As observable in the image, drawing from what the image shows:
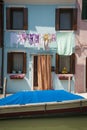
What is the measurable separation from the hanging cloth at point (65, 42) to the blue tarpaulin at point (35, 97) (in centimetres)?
596

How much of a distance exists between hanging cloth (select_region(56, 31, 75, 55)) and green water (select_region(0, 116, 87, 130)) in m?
6.77

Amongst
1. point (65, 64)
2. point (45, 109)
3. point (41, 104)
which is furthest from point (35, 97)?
point (65, 64)

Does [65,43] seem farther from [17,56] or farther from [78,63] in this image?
[17,56]

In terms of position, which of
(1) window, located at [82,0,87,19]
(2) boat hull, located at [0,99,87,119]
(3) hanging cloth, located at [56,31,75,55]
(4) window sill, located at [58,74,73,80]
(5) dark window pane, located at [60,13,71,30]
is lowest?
(2) boat hull, located at [0,99,87,119]

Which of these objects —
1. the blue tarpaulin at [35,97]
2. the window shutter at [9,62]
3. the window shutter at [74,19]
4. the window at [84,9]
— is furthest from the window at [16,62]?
the blue tarpaulin at [35,97]

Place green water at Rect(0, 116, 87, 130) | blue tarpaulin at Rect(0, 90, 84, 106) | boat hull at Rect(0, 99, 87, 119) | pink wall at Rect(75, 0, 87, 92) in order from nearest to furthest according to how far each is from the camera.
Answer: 1. green water at Rect(0, 116, 87, 130)
2. boat hull at Rect(0, 99, 87, 119)
3. blue tarpaulin at Rect(0, 90, 84, 106)
4. pink wall at Rect(75, 0, 87, 92)

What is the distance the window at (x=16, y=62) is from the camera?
22469 millimetres

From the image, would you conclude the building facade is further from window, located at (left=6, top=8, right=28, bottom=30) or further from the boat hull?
the boat hull

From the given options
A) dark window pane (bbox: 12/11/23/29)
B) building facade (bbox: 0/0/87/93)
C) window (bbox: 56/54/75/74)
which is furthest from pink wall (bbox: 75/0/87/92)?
dark window pane (bbox: 12/11/23/29)

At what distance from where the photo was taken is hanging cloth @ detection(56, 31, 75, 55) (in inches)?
885

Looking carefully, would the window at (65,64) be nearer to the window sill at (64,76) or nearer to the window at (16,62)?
the window sill at (64,76)

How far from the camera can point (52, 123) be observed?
15.6 metres

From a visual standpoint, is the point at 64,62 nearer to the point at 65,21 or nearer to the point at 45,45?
the point at 45,45

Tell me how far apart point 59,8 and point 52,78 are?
437 centimetres
